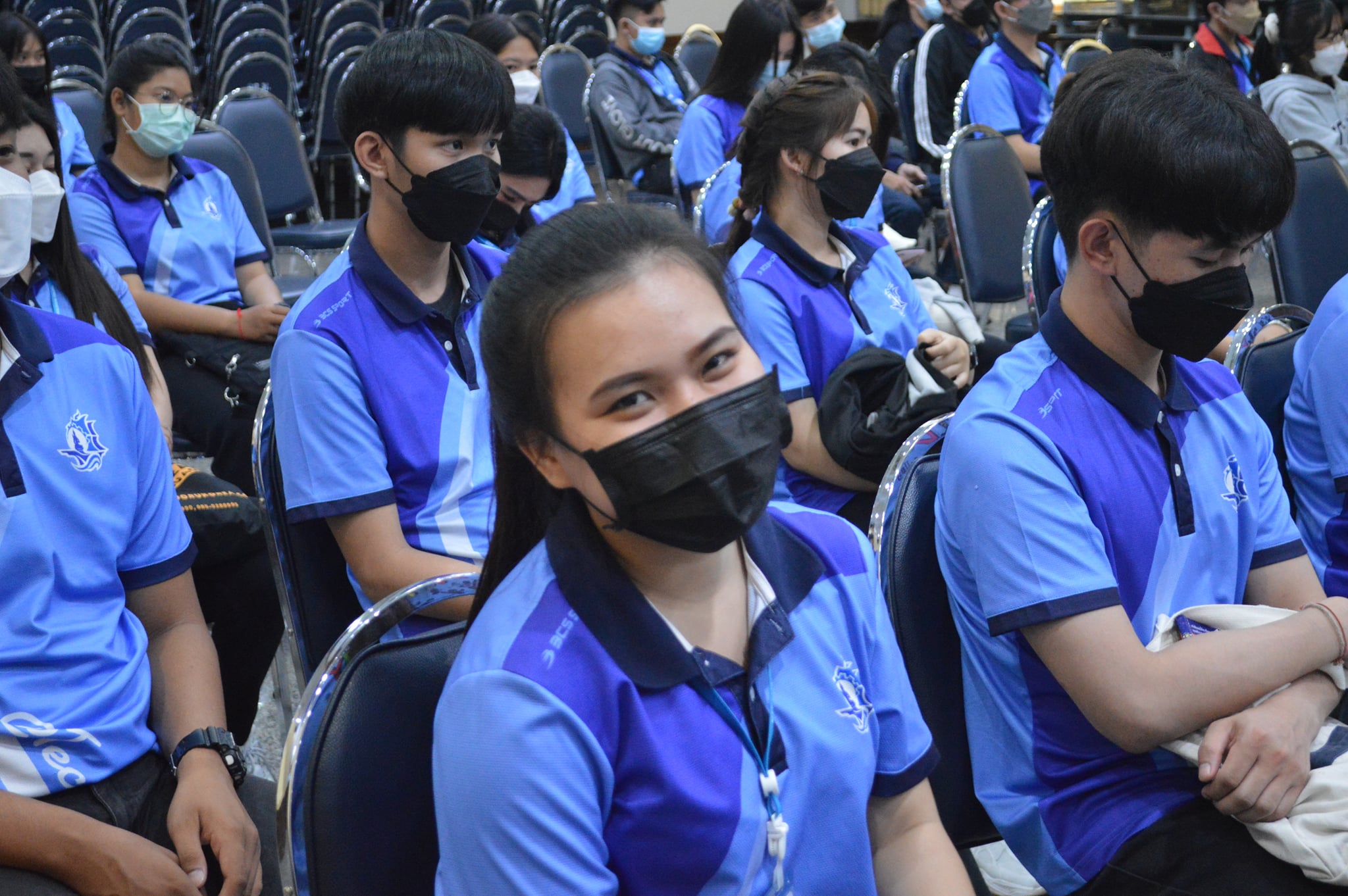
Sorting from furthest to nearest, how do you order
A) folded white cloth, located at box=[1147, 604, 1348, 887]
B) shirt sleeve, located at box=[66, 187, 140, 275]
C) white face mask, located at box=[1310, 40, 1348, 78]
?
1. white face mask, located at box=[1310, 40, 1348, 78]
2. shirt sleeve, located at box=[66, 187, 140, 275]
3. folded white cloth, located at box=[1147, 604, 1348, 887]

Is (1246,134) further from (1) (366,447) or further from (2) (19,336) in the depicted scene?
(2) (19,336)

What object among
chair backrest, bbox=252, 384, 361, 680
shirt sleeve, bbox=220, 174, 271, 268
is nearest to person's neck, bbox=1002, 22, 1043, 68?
shirt sleeve, bbox=220, 174, 271, 268

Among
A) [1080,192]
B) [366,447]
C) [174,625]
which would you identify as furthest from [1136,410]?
[174,625]

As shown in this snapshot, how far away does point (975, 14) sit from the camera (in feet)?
19.0

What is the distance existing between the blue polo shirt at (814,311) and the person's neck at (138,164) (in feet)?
6.57

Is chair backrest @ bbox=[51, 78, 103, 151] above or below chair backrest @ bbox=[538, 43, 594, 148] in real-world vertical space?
above

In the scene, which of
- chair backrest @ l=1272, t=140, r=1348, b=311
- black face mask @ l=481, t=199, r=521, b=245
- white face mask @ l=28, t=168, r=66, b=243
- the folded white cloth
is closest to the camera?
the folded white cloth

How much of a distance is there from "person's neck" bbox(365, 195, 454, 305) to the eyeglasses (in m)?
1.90

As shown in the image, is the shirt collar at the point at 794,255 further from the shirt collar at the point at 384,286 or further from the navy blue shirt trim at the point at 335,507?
the navy blue shirt trim at the point at 335,507

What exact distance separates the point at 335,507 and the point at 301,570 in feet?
0.40

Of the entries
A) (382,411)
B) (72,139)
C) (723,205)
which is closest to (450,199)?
(382,411)

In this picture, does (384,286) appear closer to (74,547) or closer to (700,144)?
(74,547)

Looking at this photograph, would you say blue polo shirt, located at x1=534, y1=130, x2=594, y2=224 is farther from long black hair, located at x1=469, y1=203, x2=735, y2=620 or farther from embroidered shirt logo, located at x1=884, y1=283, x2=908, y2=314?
long black hair, located at x1=469, y1=203, x2=735, y2=620

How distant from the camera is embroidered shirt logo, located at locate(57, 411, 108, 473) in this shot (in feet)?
4.90
